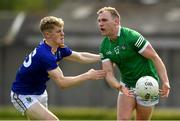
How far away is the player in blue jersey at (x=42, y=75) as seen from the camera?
38.2 feet

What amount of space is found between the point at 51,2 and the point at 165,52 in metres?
28.3

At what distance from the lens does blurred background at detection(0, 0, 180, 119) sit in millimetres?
34469

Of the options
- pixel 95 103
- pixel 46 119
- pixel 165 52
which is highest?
pixel 46 119

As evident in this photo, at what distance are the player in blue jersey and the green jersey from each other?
823mm

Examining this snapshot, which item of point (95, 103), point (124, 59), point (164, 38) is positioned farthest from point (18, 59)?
point (124, 59)

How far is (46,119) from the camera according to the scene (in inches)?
460

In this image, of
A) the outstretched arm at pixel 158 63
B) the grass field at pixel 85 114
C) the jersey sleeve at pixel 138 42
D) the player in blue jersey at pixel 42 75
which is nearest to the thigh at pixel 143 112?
the outstretched arm at pixel 158 63

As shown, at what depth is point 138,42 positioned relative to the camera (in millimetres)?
12234

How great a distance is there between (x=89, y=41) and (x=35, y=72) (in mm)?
22881

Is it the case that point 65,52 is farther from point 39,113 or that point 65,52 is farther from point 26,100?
point 39,113

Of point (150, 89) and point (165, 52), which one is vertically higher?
point (150, 89)

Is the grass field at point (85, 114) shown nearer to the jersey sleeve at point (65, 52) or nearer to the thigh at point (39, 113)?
the jersey sleeve at point (65, 52)

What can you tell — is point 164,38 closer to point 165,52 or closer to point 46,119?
point 165,52

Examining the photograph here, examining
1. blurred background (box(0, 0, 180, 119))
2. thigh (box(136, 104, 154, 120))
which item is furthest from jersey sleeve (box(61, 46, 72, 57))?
blurred background (box(0, 0, 180, 119))
